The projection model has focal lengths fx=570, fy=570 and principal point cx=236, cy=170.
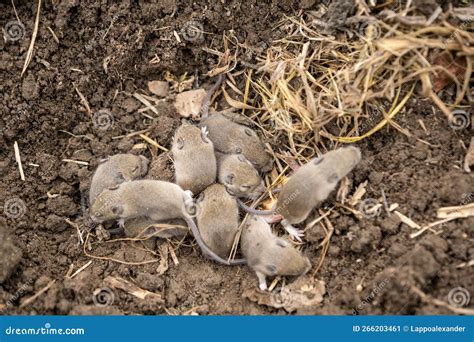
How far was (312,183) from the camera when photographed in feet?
17.1

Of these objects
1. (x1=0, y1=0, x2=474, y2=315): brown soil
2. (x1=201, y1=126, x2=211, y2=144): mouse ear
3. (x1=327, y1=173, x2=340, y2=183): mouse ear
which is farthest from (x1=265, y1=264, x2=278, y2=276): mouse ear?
(x1=201, y1=126, x2=211, y2=144): mouse ear

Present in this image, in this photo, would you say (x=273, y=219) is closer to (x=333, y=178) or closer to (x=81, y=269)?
(x=333, y=178)

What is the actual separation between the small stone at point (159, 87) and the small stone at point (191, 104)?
0.23m

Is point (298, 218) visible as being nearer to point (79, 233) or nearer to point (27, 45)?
point (79, 233)

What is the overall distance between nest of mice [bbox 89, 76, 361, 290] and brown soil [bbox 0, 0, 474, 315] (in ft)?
0.71

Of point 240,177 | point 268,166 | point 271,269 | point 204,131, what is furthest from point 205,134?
point 271,269

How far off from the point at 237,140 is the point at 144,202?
1.12 metres

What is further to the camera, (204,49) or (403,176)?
(204,49)

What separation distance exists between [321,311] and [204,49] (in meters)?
2.97

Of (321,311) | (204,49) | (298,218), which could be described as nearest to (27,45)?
(204,49)

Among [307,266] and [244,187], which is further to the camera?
[244,187]

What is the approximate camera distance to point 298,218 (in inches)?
207

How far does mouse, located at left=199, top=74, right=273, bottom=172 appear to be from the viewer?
5742mm

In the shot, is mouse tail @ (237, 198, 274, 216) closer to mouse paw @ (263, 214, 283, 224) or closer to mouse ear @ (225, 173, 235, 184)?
mouse paw @ (263, 214, 283, 224)
